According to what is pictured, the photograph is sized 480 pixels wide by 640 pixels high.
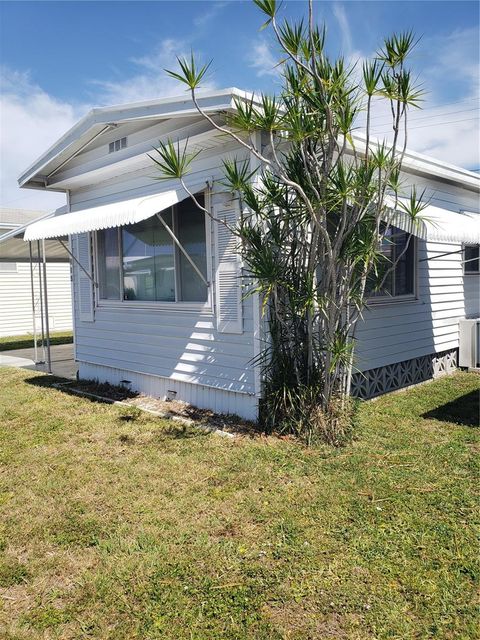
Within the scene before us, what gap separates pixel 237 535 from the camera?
3824 millimetres

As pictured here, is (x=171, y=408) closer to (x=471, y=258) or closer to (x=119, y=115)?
(x=119, y=115)

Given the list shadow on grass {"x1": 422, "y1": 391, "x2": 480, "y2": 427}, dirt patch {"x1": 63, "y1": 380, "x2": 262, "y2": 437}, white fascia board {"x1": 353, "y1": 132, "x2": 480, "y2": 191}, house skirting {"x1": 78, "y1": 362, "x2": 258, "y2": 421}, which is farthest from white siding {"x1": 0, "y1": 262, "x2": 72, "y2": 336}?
shadow on grass {"x1": 422, "y1": 391, "x2": 480, "y2": 427}

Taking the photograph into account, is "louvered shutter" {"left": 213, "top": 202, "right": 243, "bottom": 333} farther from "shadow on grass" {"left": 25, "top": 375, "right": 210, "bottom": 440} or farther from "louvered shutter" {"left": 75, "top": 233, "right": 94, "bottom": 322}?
"louvered shutter" {"left": 75, "top": 233, "right": 94, "bottom": 322}

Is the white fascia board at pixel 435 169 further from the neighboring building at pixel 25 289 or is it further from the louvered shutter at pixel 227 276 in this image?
the neighboring building at pixel 25 289

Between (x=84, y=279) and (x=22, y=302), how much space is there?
10899 millimetres

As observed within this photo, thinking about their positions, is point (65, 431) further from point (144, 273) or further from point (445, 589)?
point (445, 589)

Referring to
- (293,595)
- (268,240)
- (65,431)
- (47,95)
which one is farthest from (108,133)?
(47,95)

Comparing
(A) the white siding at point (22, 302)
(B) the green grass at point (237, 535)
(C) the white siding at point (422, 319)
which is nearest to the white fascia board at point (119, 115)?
(C) the white siding at point (422, 319)

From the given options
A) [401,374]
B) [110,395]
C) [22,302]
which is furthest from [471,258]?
[22,302]

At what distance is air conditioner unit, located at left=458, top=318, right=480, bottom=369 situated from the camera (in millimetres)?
9969

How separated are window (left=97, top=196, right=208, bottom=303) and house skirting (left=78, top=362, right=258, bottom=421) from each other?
4.06ft

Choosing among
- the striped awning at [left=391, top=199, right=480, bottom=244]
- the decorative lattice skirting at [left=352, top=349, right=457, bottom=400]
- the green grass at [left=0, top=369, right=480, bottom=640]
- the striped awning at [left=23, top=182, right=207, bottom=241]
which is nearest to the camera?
the green grass at [left=0, top=369, right=480, bottom=640]

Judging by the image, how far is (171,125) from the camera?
693cm

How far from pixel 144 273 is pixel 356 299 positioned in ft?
12.2
